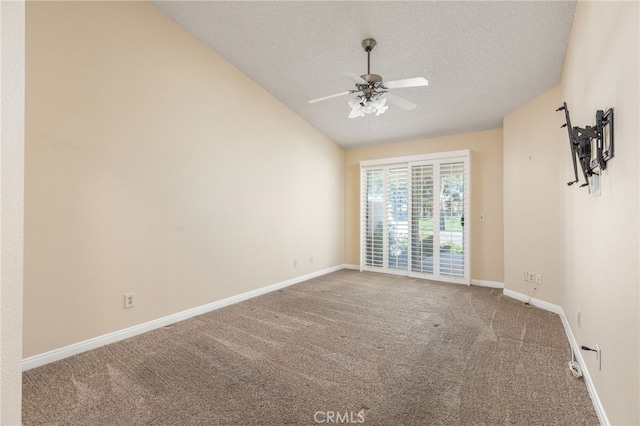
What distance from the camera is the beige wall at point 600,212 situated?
1213 millimetres

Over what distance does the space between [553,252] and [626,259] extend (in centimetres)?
269

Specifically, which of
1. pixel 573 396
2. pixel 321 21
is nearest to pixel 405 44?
pixel 321 21

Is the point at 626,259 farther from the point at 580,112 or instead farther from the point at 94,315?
the point at 94,315

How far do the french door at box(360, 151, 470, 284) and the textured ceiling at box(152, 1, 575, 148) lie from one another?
101 centimetres

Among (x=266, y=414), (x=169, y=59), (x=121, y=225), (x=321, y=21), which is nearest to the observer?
(x=266, y=414)

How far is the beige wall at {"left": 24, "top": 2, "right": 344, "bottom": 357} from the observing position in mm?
2271

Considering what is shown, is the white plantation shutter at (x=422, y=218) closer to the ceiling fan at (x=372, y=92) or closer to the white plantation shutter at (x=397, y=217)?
the white plantation shutter at (x=397, y=217)

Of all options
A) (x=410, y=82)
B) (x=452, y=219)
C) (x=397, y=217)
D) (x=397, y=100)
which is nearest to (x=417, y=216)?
(x=397, y=217)

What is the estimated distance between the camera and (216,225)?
360cm

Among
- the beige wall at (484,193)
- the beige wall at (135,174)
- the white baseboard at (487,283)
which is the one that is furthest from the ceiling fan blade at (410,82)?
the white baseboard at (487,283)

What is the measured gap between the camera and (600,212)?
168cm

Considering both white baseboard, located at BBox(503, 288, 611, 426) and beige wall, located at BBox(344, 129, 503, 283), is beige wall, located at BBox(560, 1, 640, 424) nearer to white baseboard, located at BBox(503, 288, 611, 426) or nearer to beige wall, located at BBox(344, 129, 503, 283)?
white baseboard, located at BBox(503, 288, 611, 426)

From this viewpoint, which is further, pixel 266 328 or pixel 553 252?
pixel 553 252

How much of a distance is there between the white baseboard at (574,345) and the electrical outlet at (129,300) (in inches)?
141
